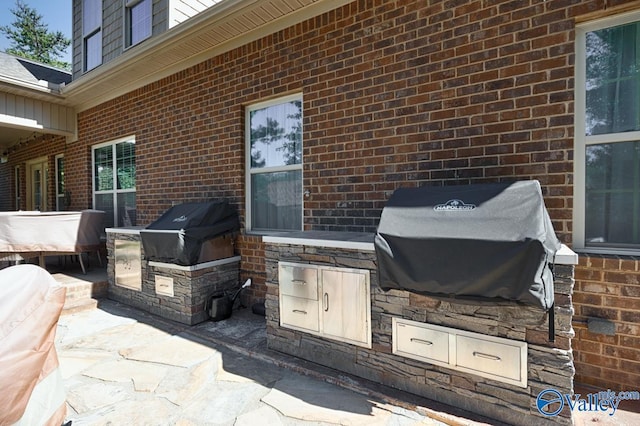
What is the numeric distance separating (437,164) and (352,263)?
1.23 meters

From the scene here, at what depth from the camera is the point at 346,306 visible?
2518 mm

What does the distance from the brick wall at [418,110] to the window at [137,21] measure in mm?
2253

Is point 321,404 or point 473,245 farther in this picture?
point 321,404

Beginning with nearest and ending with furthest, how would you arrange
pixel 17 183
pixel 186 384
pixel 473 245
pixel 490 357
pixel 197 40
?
pixel 473 245, pixel 490 357, pixel 186 384, pixel 197 40, pixel 17 183

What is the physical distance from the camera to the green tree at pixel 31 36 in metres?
18.1

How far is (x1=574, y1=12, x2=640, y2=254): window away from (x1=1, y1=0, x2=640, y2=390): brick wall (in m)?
0.13

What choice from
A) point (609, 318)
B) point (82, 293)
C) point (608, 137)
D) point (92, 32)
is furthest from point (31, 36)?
point (609, 318)

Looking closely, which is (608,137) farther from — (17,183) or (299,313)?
(17,183)

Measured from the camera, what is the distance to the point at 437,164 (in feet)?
9.46

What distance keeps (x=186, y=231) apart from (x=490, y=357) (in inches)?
121

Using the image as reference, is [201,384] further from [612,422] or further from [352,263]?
[612,422]

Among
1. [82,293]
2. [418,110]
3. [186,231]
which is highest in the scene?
[418,110]

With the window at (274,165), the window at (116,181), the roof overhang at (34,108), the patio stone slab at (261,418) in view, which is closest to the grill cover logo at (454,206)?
the patio stone slab at (261,418)

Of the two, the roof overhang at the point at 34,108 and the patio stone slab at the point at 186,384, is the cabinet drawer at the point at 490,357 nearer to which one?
the patio stone slab at the point at 186,384
